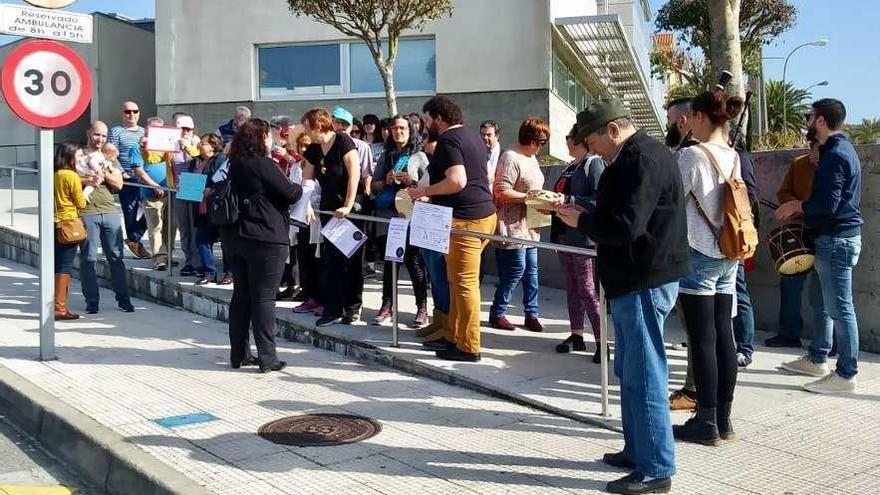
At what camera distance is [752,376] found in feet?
18.9

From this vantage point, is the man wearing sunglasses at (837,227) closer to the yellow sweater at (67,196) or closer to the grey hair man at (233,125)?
the grey hair man at (233,125)

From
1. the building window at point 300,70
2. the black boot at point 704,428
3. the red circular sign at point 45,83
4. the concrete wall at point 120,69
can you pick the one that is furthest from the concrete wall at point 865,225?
the concrete wall at point 120,69

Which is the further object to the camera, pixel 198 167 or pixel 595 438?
pixel 198 167

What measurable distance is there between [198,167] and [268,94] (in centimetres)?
1108

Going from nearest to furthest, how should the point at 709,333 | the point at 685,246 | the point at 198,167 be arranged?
the point at 685,246 → the point at 709,333 → the point at 198,167

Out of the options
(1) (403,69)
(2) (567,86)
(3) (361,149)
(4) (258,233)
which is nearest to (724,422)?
(4) (258,233)

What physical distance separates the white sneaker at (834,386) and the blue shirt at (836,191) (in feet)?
3.10

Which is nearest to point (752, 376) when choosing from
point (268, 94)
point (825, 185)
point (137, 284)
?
point (825, 185)

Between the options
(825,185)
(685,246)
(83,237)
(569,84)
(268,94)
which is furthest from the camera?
(569,84)

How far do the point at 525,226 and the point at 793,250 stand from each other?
2082 mm

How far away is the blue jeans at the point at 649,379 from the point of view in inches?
148

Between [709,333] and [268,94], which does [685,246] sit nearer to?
[709,333]

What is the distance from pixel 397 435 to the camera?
4727 mm

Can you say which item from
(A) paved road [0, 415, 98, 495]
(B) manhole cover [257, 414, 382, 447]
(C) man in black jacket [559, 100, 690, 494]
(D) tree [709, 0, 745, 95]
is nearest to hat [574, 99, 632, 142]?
(C) man in black jacket [559, 100, 690, 494]
